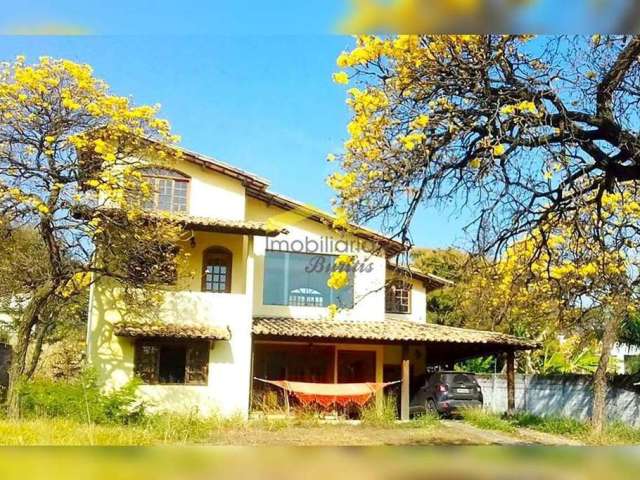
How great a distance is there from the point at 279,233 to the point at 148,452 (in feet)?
20.1

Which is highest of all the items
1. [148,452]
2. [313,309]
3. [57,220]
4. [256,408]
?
[57,220]

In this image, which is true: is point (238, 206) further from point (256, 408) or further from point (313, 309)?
point (256, 408)

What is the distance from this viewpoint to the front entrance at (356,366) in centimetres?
773

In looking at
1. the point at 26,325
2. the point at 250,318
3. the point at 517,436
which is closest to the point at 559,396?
the point at 517,436

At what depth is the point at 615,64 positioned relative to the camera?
2725mm

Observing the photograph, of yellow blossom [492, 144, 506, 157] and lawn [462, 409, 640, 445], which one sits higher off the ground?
yellow blossom [492, 144, 506, 157]

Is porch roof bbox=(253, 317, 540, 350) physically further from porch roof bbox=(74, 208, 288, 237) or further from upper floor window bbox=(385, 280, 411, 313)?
porch roof bbox=(74, 208, 288, 237)

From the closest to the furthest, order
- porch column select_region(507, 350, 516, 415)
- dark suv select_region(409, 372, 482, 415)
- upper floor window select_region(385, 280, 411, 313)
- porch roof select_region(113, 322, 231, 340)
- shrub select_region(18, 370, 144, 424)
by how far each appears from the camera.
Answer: shrub select_region(18, 370, 144, 424), porch roof select_region(113, 322, 231, 340), dark suv select_region(409, 372, 482, 415), porch column select_region(507, 350, 516, 415), upper floor window select_region(385, 280, 411, 313)

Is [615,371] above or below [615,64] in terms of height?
below

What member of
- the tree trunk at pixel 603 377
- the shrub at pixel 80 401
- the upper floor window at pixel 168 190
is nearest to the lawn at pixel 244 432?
the shrub at pixel 80 401

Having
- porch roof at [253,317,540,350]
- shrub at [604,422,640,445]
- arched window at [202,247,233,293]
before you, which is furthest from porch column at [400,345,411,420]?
arched window at [202,247,233,293]

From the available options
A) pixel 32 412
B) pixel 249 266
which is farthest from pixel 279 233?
pixel 32 412

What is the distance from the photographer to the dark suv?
7395 mm

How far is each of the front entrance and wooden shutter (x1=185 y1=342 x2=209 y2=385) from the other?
5.47ft
